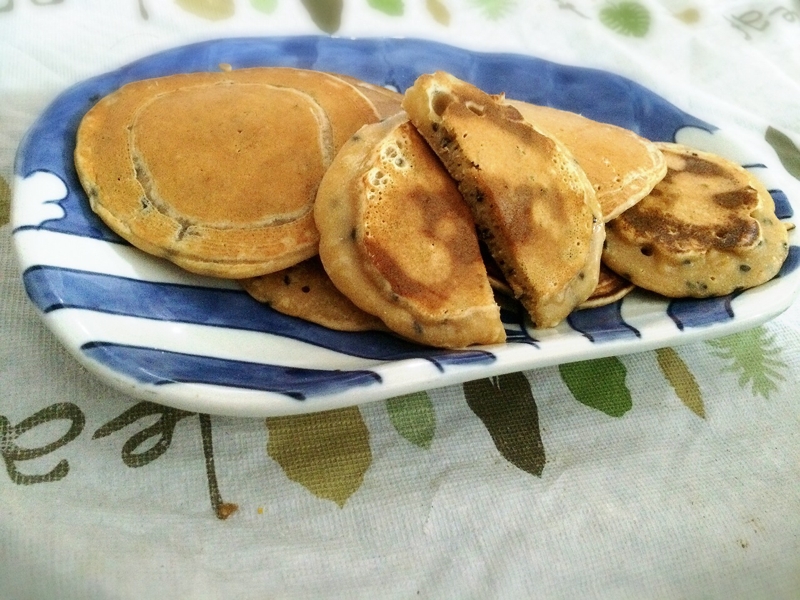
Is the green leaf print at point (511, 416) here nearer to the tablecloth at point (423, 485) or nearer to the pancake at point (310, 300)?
the tablecloth at point (423, 485)

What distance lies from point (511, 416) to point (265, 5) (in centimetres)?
165

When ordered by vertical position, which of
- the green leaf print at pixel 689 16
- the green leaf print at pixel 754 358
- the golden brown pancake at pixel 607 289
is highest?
the green leaf print at pixel 689 16

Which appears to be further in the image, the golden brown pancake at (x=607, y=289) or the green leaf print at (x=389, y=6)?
the green leaf print at (x=389, y=6)

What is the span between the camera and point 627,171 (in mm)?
1401

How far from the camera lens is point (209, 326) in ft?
3.71

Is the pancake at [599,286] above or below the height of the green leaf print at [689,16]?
below

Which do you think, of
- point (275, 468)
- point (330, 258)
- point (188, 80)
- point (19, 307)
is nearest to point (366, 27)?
point (188, 80)

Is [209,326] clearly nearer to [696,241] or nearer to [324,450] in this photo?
[324,450]

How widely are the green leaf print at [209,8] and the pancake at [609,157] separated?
109 cm

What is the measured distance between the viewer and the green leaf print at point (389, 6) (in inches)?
87.4

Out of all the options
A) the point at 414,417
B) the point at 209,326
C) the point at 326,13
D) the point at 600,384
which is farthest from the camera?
the point at 326,13

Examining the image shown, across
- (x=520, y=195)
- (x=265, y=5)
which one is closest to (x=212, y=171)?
(x=520, y=195)

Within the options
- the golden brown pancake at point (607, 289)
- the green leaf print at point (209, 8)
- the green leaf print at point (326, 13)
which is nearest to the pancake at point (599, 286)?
the golden brown pancake at point (607, 289)

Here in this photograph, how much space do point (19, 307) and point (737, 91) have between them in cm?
253
